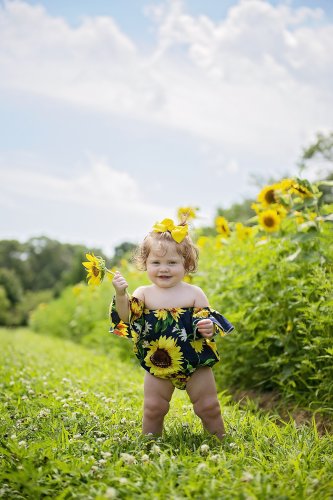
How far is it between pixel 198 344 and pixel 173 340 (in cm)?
14

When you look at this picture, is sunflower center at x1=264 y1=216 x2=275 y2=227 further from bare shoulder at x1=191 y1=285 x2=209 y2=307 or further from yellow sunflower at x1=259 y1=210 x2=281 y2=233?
bare shoulder at x1=191 y1=285 x2=209 y2=307

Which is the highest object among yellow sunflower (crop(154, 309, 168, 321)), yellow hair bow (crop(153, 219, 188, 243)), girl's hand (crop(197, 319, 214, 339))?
yellow hair bow (crop(153, 219, 188, 243))

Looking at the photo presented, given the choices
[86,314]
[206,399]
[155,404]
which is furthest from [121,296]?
[86,314]

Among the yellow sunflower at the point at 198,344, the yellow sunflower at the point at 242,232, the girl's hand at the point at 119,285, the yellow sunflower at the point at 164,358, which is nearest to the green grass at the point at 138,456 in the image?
the yellow sunflower at the point at 164,358

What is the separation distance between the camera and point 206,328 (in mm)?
2621

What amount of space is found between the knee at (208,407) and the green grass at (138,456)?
0.11 m

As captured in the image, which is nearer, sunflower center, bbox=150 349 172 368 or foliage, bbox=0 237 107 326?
sunflower center, bbox=150 349 172 368

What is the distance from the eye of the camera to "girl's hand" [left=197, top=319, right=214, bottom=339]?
2.62 meters

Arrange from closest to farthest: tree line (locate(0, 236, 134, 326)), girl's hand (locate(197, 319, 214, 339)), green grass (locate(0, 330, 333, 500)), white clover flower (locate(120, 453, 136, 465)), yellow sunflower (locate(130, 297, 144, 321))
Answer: green grass (locate(0, 330, 333, 500)) < white clover flower (locate(120, 453, 136, 465)) < girl's hand (locate(197, 319, 214, 339)) < yellow sunflower (locate(130, 297, 144, 321)) < tree line (locate(0, 236, 134, 326))

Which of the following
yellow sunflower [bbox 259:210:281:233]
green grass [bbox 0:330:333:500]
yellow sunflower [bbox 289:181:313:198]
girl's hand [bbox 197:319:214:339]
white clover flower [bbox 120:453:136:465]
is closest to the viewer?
green grass [bbox 0:330:333:500]

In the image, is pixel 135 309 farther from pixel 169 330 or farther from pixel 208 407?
pixel 208 407

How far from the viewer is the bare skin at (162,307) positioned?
8.80 ft

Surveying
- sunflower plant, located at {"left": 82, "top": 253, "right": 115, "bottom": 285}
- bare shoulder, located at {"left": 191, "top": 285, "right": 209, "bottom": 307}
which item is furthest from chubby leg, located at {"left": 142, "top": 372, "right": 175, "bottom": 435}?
sunflower plant, located at {"left": 82, "top": 253, "right": 115, "bottom": 285}

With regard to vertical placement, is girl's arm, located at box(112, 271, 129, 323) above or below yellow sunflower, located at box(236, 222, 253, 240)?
below
